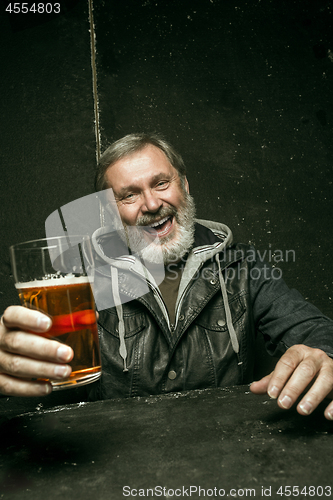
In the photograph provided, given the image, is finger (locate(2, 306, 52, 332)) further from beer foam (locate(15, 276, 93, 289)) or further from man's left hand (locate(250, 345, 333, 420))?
man's left hand (locate(250, 345, 333, 420))

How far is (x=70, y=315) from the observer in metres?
0.60

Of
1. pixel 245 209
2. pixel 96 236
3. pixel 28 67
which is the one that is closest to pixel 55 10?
pixel 28 67

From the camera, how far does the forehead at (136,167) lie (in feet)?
6.09

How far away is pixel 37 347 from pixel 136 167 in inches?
57.8

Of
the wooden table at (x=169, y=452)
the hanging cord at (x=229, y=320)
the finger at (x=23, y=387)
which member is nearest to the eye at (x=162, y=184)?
the hanging cord at (x=229, y=320)

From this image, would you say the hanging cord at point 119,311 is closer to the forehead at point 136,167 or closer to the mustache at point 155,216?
the mustache at point 155,216

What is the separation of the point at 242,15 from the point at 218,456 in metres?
2.34

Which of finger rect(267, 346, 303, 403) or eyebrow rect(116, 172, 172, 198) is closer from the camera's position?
finger rect(267, 346, 303, 403)

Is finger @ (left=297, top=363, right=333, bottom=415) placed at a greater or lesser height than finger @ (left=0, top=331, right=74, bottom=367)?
lesser

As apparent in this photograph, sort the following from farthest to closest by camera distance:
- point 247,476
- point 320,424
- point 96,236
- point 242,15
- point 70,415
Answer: point 242,15 → point 96,236 → point 70,415 → point 320,424 → point 247,476

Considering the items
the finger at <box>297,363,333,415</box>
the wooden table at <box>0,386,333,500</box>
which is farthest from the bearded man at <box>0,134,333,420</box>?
the wooden table at <box>0,386,333,500</box>

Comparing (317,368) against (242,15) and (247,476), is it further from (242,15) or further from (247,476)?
(242,15)

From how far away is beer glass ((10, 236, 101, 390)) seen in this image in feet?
1.93

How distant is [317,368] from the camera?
76cm
